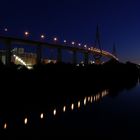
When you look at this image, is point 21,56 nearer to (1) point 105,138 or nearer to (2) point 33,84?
(2) point 33,84

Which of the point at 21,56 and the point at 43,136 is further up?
the point at 21,56

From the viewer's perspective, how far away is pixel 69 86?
22.9m

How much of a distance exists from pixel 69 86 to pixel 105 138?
48.8ft

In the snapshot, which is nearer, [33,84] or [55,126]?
[55,126]

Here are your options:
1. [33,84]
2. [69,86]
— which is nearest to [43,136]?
[33,84]

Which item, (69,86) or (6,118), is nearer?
(6,118)

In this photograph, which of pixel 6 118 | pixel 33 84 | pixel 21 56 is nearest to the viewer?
pixel 6 118

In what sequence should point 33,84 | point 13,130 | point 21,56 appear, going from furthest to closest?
1. point 21,56
2. point 33,84
3. point 13,130

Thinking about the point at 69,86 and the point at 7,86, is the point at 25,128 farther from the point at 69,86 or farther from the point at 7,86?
the point at 69,86

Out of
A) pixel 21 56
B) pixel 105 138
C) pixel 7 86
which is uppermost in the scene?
pixel 21 56

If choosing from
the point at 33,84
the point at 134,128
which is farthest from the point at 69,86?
the point at 134,128

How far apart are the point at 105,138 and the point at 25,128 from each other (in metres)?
2.50

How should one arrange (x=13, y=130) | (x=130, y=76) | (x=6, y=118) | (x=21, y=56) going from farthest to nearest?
(x=21, y=56) < (x=130, y=76) < (x=6, y=118) < (x=13, y=130)

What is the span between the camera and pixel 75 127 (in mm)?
9391
